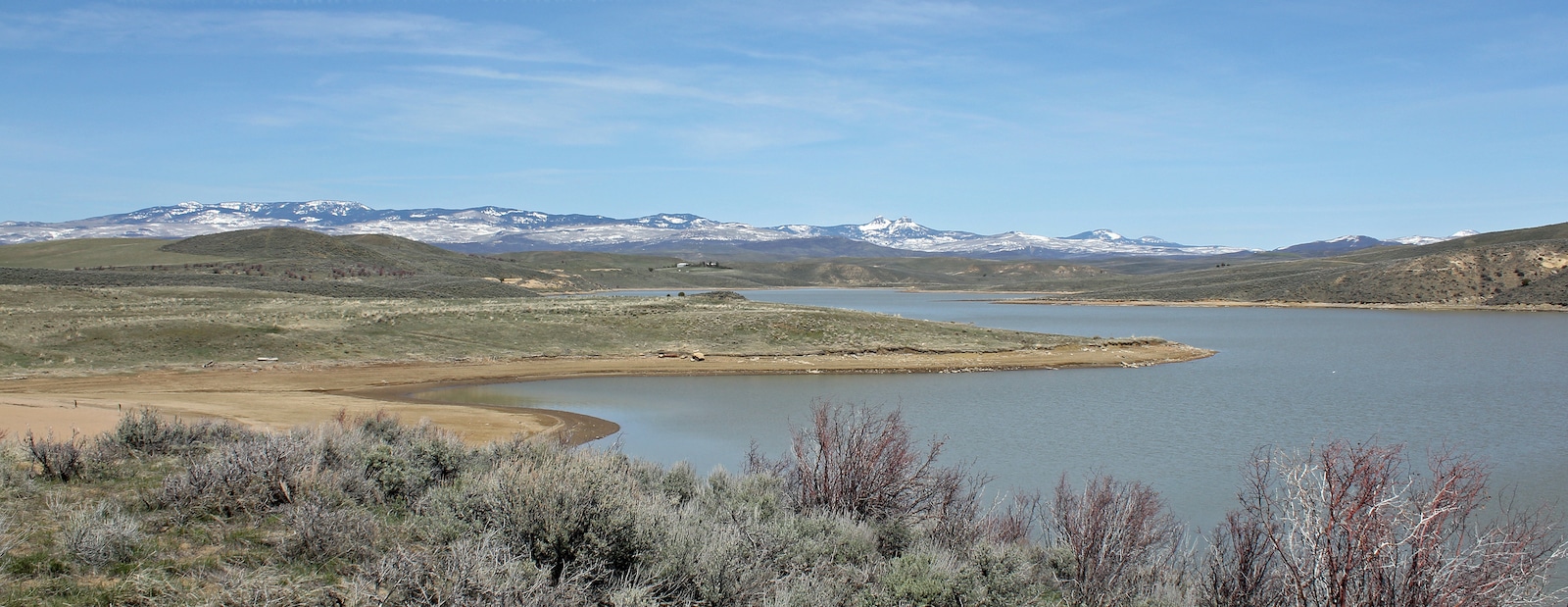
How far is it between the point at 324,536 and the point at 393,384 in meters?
22.4

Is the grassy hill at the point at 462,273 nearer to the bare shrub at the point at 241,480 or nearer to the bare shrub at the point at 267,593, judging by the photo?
the bare shrub at the point at 241,480

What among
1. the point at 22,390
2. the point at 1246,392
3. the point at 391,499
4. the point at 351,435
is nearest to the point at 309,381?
the point at 22,390

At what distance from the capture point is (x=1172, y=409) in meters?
23.5

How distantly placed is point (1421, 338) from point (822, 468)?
47.8 m

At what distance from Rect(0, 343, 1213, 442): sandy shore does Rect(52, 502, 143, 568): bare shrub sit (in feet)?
21.4

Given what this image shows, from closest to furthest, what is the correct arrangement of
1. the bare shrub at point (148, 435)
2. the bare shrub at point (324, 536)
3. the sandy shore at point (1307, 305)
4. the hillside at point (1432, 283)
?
the bare shrub at point (324, 536) < the bare shrub at point (148, 435) < the sandy shore at point (1307, 305) < the hillside at point (1432, 283)

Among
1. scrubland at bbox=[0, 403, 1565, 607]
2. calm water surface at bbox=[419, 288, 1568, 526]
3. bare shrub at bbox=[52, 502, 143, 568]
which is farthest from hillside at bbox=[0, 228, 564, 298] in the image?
bare shrub at bbox=[52, 502, 143, 568]

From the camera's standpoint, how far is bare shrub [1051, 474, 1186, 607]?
25.7 feet

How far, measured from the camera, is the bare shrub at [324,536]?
6.80 meters

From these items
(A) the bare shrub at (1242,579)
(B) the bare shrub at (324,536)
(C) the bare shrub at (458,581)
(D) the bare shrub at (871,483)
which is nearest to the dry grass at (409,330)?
(D) the bare shrub at (871,483)

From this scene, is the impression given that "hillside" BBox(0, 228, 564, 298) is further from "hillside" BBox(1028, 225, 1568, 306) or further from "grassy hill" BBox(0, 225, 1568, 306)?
"hillside" BBox(1028, 225, 1568, 306)

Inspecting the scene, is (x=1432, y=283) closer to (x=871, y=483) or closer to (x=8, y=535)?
(x=871, y=483)

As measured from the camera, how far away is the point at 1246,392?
89.1 ft

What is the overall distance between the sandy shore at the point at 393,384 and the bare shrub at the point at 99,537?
21.4 ft
